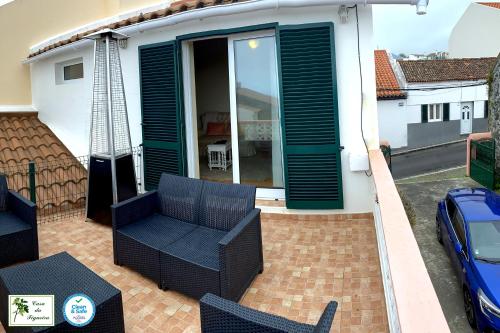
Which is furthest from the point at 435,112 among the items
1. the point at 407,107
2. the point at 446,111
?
the point at 407,107

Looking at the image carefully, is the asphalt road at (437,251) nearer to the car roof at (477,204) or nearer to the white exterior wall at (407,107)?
the car roof at (477,204)

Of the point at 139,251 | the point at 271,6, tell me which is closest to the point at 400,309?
the point at 139,251

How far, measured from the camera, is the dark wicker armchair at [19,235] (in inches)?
161

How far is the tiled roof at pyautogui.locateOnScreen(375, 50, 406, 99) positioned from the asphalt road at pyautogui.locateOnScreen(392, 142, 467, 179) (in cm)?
461

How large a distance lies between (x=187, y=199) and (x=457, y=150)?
26.9m

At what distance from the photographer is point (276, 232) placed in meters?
5.11

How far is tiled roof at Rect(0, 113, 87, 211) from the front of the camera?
643cm

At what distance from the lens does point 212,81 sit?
10984mm

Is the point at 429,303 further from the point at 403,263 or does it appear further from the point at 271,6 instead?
the point at 271,6

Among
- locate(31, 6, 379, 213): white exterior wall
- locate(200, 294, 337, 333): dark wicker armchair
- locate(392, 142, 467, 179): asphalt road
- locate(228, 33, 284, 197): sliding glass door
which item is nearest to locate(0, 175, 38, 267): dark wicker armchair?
locate(200, 294, 337, 333): dark wicker armchair

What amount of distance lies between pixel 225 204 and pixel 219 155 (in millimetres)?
4428

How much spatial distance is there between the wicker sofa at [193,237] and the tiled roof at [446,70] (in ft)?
87.3

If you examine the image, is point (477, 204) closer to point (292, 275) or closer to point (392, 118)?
point (292, 275)

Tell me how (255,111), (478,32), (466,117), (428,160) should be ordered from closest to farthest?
(255,111) → (428,160) → (466,117) → (478,32)
